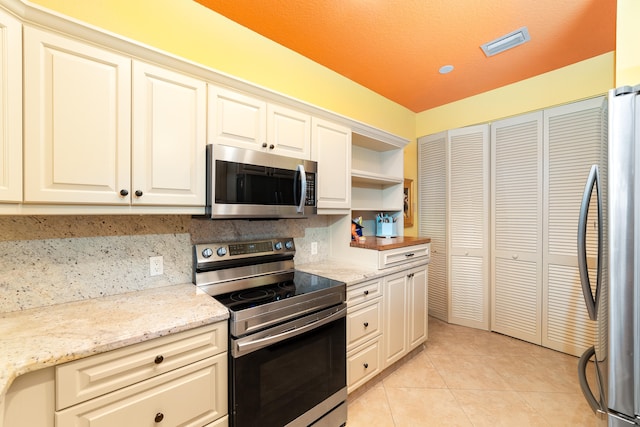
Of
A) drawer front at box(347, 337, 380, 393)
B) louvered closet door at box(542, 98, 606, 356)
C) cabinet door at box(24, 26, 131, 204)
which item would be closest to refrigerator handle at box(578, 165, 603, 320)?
drawer front at box(347, 337, 380, 393)

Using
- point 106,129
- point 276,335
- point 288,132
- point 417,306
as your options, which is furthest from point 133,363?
point 417,306

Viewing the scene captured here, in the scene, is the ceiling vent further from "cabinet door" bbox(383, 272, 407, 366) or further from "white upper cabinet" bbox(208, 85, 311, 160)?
"cabinet door" bbox(383, 272, 407, 366)

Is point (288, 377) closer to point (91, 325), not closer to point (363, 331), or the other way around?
point (363, 331)

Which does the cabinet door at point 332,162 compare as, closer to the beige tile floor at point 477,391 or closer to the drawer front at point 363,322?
the drawer front at point 363,322

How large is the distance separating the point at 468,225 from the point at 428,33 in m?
2.06

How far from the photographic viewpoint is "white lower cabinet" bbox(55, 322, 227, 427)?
939 millimetres

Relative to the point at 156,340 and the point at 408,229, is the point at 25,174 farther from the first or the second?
the point at 408,229

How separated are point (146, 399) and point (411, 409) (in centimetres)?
172

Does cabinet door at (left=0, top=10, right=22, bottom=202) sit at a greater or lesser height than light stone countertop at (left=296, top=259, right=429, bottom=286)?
greater

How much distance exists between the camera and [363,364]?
1971 millimetres

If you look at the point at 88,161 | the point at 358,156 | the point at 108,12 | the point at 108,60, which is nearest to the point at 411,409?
the point at 358,156

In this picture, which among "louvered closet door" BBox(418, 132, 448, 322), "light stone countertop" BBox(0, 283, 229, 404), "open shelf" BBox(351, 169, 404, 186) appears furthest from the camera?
"louvered closet door" BBox(418, 132, 448, 322)

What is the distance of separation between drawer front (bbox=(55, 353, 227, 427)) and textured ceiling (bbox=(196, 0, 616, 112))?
7.17 feet

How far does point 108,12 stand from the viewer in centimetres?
146
